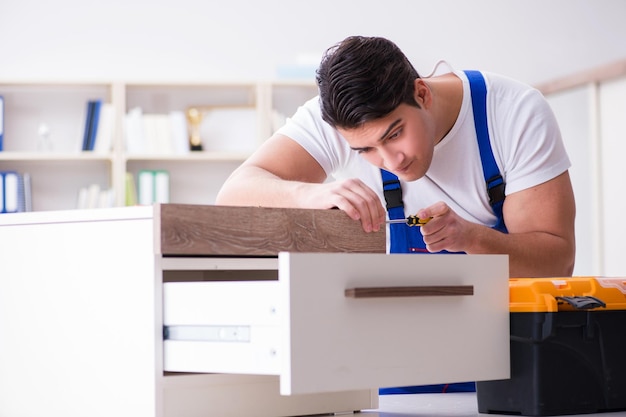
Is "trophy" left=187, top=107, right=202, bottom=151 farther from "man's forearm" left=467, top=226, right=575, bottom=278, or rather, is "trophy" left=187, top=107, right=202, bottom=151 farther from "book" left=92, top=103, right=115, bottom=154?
"man's forearm" left=467, top=226, right=575, bottom=278

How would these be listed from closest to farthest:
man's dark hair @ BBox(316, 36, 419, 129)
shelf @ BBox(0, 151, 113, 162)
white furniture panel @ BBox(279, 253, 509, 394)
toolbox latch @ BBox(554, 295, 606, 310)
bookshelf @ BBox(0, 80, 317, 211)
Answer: white furniture panel @ BBox(279, 253, 509, 394) → toolbox latch @ BBox(554, 295, 606, 310) → man's dark hair @ BBox(316, 36, 419, 129) → shelf @ BBox(0, 151, 113, 162) → bookshelf @ BBox(0, 80, 317, 211)

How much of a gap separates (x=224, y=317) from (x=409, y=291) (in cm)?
21

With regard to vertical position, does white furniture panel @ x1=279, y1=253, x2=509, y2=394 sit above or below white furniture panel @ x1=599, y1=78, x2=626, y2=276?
below

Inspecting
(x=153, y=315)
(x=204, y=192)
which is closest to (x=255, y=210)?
(x=153, y=315)

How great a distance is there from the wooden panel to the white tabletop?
0.21 m

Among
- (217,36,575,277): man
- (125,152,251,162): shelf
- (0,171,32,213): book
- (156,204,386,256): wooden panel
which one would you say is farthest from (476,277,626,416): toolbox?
(0,171,32,213): book

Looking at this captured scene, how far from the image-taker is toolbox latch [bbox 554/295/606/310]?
108 centimetres

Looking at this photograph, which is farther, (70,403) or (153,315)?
(70,403)

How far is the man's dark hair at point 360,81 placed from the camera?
4.77 ft

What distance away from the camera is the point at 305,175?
1.76 meters

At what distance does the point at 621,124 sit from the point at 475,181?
9.99ft

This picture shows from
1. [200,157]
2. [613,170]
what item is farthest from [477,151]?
[613,170]

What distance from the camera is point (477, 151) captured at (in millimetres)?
1710

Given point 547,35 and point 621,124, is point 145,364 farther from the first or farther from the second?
point 547,35
